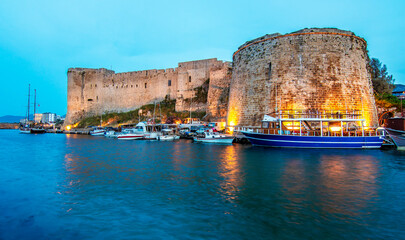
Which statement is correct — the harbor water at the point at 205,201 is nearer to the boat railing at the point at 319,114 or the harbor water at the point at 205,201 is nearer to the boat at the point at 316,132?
the boat at the point at 316,132

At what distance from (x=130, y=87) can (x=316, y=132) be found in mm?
25197

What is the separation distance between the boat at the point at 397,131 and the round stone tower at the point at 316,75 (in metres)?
0.99

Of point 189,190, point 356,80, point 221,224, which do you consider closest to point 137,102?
point 356,80

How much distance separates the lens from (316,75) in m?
16.6

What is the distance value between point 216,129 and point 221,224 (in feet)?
62.2

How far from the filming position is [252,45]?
1872cm

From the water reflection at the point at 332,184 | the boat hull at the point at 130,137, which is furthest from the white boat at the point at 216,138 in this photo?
the water reflection at the point at 332,184

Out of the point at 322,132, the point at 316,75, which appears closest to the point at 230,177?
the point at 322,132

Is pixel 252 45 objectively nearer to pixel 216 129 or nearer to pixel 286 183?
pixel 216 129

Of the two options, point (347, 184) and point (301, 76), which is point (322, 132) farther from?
point (347, 184)

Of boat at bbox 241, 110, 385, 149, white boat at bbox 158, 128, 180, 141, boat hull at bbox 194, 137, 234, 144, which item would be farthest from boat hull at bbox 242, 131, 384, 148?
white boat at bbox 158, 128, 180, 141

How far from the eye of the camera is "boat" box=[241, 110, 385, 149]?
14.4 meters

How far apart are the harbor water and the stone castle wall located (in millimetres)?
18310

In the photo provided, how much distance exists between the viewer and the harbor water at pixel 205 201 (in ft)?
14.7
